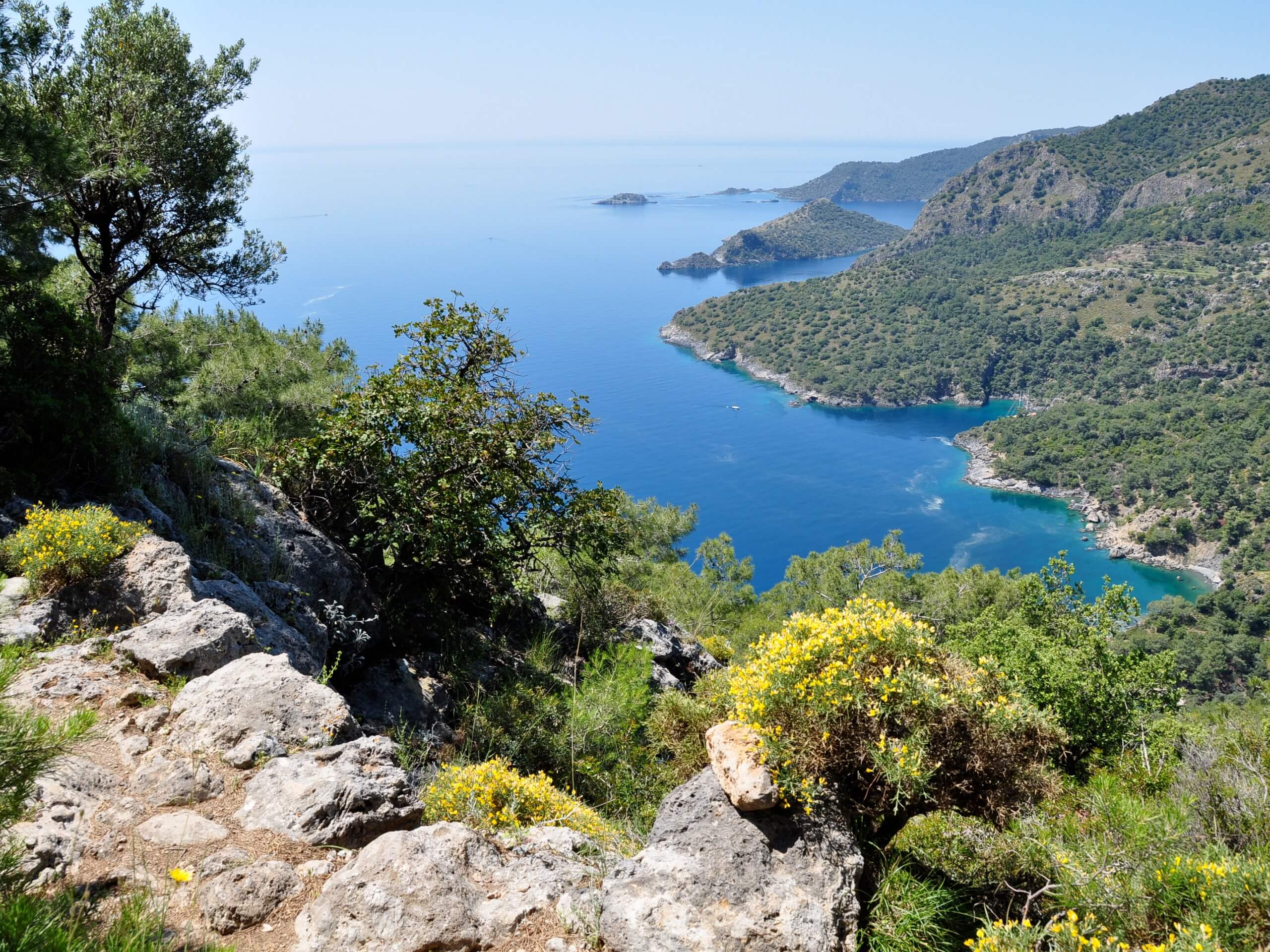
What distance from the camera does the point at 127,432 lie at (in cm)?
688

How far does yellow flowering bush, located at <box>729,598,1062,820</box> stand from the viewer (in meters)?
3.95

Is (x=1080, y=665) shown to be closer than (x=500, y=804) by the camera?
No

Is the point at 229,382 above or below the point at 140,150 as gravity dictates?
below

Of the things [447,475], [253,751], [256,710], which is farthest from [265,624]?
[447,475]

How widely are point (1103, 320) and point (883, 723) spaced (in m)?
155

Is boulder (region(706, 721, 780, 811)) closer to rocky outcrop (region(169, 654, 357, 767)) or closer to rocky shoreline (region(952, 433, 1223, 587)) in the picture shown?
rocky outcrop (region(169, 654, 357, 767))

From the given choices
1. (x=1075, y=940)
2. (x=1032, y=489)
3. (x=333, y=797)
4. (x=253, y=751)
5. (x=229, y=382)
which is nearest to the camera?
(x=1075, y=940)

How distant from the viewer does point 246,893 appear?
10.7 ft

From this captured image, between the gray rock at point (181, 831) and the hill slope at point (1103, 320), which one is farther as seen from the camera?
the hill slope at point (1103, 320)

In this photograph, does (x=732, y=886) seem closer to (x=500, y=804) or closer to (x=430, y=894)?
(x=430, y=894)

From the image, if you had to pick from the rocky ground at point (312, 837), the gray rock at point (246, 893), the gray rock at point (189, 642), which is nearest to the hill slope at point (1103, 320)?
the rocky ground at point (312, 837)

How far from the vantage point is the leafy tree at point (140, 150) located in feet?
27.6

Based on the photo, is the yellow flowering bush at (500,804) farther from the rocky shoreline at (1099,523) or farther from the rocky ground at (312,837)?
the rocky shoreline at (1099,523)

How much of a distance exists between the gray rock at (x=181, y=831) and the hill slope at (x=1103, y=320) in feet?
309
